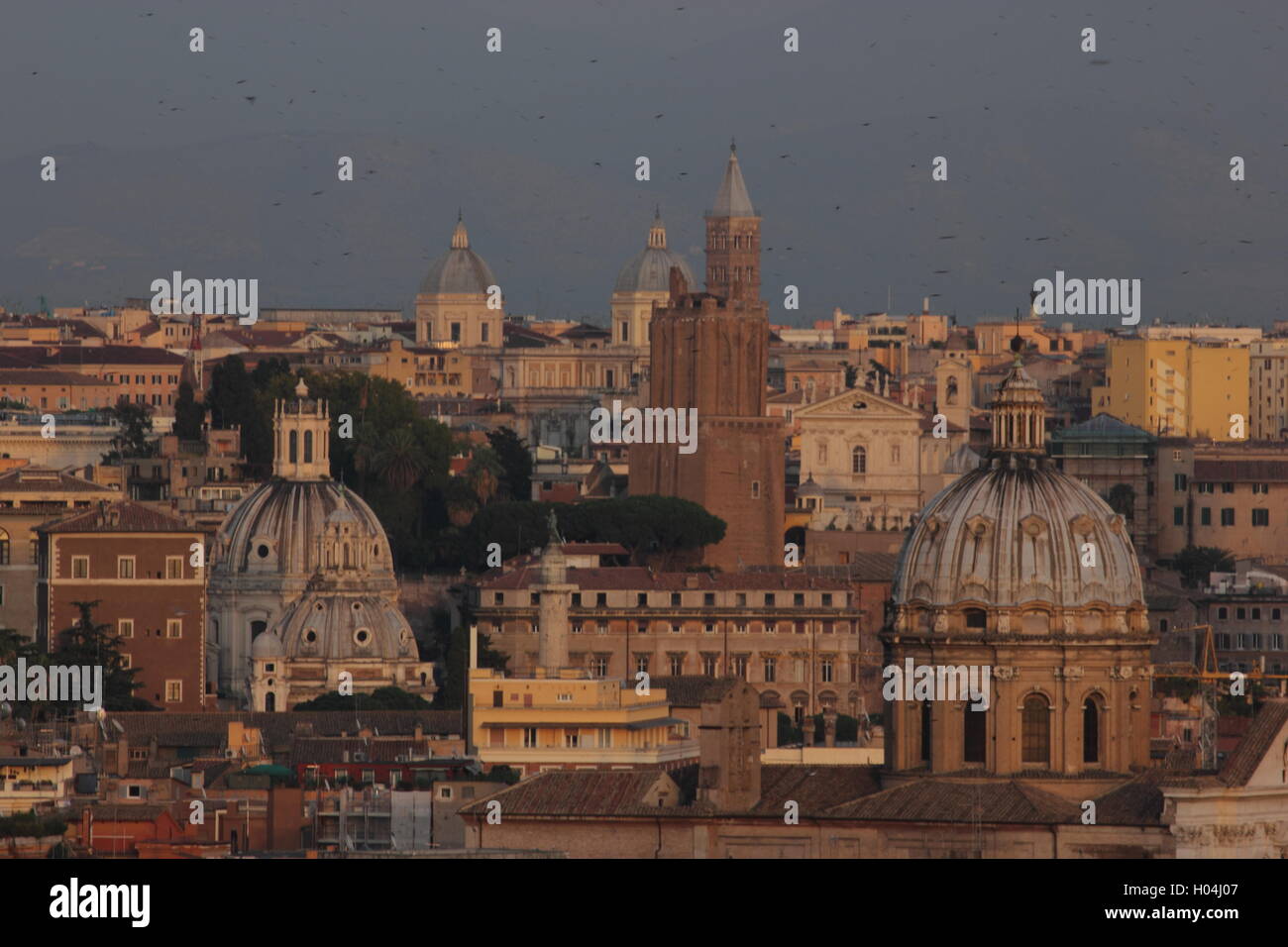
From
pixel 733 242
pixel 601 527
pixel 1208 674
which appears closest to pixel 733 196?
pixel 733 242

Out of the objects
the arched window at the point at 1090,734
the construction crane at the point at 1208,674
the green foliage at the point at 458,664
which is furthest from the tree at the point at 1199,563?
the arched window at the point at 1090,734

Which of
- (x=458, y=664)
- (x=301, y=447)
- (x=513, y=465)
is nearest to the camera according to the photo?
(x=458, y=664)

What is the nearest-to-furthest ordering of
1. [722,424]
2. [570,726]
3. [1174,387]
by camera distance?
[570,726]
[722,424]
[1174,387]

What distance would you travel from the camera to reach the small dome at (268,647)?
12512cm

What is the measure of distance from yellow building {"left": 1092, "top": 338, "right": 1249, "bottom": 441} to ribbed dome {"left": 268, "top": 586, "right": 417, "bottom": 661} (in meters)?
52.5

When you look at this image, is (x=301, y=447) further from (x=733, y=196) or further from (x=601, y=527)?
(x=733, y=196)

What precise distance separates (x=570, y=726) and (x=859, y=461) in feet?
245

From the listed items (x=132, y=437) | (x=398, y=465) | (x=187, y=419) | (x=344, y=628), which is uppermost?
(x=187, y=419)

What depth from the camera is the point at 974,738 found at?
233ft

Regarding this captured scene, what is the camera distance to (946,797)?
69688 millimetres

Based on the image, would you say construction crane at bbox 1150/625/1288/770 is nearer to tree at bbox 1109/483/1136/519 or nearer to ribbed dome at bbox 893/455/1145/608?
ribbed dome at bbox 893/455/1145/608

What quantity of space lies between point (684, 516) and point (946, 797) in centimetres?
7245

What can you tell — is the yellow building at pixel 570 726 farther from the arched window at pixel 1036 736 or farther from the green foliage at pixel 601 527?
the green foliage at pixel 601 527
